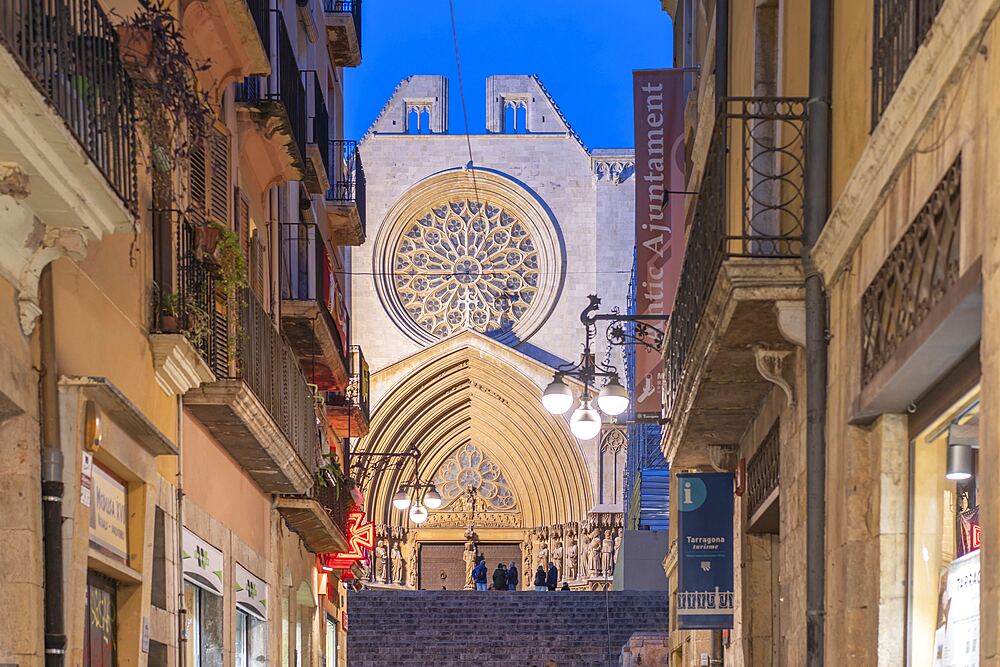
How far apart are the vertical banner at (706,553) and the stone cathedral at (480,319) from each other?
3361 cm

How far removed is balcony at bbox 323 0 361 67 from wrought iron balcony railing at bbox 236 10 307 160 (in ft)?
30.0

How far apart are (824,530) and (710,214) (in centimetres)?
251

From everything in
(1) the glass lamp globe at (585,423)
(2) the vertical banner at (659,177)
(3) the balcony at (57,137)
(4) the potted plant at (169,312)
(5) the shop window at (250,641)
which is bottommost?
(5) the shop window at (250,641)

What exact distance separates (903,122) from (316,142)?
15.2 m

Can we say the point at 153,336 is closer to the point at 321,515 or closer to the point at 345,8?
the point at 321,515

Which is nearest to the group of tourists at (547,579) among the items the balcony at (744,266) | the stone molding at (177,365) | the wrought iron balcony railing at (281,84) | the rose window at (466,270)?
the rose window at (466,270)

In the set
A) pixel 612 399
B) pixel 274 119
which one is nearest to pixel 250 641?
pixel 612 399

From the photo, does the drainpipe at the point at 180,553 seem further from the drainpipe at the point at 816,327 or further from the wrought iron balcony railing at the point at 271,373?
the drainpipe at the point at 816,327

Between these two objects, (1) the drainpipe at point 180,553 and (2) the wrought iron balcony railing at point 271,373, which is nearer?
(1) the drainpipe at point 180,553

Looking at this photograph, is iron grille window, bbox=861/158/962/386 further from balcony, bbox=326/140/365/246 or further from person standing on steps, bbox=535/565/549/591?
person standing on steps, bbox=535/565/549/591

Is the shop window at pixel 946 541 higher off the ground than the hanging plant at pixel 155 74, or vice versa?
the hanging plant at pixel 155 74

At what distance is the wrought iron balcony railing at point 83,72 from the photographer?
7164 millimetres

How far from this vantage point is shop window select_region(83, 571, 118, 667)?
9992 mm

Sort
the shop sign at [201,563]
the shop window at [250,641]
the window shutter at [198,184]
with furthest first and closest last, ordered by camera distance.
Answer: the shop window at [250,641], the window shutter at [198,184], the shop sign at [201,563]
